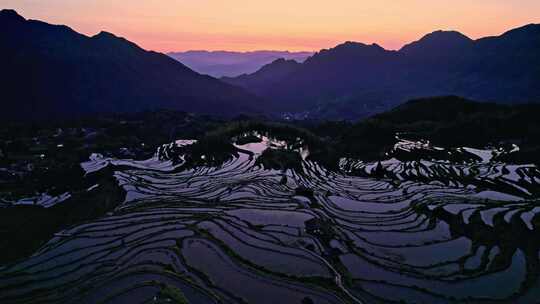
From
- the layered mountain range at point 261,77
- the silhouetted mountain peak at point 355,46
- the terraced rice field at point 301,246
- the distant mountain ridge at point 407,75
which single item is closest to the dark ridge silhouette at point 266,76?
the distant mountain ridge at point 407,75

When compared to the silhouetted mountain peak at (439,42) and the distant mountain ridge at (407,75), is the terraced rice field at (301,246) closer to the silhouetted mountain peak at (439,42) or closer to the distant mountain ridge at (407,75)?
the distant mountain ridge at (407,75)

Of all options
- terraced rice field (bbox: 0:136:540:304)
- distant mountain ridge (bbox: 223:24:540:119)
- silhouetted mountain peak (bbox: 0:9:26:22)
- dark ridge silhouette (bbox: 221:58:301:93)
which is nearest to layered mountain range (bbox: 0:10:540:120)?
silhouetted mountain peak (bbox: 0:9:26:22)

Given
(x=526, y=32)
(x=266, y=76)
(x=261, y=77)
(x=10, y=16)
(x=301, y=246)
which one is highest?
(x=526, y=32)

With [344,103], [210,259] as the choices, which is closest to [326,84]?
[344,103]

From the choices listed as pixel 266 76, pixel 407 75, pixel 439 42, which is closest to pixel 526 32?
pixel 439 42

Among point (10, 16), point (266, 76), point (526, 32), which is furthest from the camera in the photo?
point (266, 76)

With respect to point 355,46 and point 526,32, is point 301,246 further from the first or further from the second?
point 355,46

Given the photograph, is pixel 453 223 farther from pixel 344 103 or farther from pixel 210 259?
pixel 344 103

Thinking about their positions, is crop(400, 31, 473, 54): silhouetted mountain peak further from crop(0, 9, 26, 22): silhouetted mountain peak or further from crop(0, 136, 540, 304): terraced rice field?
crop(0, 136, 540, 304): terraced rice field
